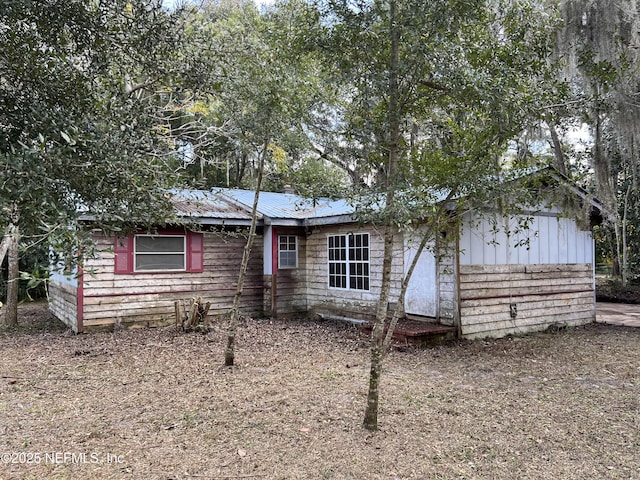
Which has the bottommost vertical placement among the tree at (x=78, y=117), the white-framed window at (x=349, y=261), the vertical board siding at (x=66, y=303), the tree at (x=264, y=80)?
the vertical board siding at (x=66, y=303)

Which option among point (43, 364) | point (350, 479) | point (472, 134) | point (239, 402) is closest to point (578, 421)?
point (350, 479)

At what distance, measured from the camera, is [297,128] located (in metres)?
5.93

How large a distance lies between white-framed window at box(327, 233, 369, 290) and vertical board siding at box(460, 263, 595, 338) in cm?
230

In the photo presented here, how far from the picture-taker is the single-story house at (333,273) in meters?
8.01

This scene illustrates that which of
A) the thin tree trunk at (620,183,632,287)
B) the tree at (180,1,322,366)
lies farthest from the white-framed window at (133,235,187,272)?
the thin tree trunk at (620,183,632,287)

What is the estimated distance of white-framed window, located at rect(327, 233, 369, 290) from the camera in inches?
375

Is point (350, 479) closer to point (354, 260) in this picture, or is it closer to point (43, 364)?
point (43, 364)

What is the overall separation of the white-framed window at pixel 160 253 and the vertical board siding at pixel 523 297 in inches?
228

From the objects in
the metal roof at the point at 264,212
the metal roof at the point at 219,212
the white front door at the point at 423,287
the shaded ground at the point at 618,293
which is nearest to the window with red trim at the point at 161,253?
the metal roof at the point at 219,212

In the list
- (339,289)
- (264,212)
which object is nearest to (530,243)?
(339,289)

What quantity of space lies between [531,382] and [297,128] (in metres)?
4.30

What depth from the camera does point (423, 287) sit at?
821 centimetres

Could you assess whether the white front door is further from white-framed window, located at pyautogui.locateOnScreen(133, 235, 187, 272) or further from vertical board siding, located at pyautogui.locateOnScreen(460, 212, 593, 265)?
white-framed window, located at pyautogui.locateOnScreen(133, 235, 187, 272)

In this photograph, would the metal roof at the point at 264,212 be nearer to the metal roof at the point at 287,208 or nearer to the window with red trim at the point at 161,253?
the metal roof at the point at 287,208
